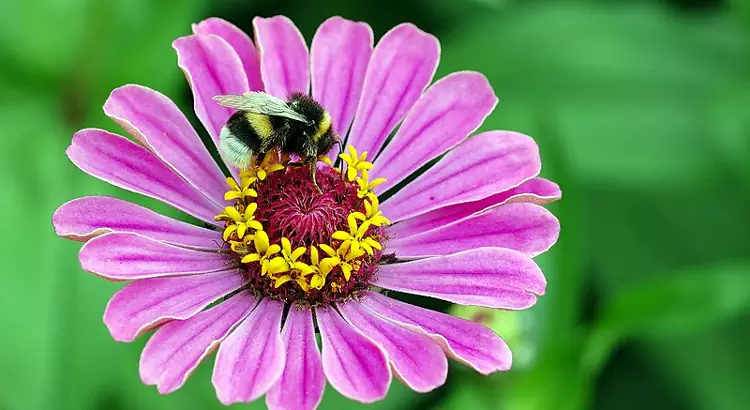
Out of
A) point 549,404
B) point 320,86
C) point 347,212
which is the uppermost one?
point 320,86

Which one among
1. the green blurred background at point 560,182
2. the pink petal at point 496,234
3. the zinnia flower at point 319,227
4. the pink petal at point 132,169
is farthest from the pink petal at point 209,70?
the green blurred background at point 560,182

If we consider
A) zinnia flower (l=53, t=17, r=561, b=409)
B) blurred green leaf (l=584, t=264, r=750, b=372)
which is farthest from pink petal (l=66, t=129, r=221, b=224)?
blurred green leaf (l=584, t=264, r=750, b=372)

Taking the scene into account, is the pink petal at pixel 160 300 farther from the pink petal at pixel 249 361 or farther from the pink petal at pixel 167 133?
the pink petal at pixel 167 133

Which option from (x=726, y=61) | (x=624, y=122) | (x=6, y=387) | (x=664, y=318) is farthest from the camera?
(x=726, y=61)

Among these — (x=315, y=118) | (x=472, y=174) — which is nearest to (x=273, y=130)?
(x=315, y=118)

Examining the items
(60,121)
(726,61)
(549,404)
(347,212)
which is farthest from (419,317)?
(726,61)

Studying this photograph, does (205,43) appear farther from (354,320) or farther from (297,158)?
(354,320)

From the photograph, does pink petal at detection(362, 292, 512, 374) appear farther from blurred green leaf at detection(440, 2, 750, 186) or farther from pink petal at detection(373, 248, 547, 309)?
blurred green leaf at detection(440, 2, 750, 186)
